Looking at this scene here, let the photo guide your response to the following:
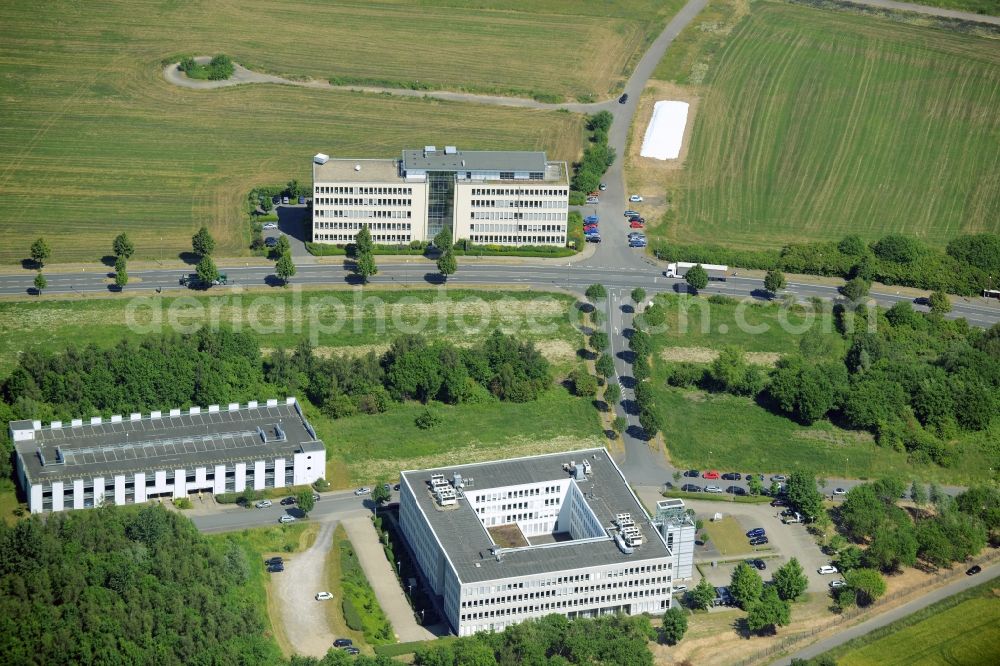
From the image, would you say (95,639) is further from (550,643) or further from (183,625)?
(550,643)

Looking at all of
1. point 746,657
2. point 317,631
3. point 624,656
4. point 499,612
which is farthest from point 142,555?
point 746,657

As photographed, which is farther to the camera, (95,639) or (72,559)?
(72,559)

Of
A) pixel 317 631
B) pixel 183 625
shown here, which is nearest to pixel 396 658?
pixel 317 631

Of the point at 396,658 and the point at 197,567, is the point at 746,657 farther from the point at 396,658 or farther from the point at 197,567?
the point at 197,567

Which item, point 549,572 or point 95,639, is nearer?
point 95,639
